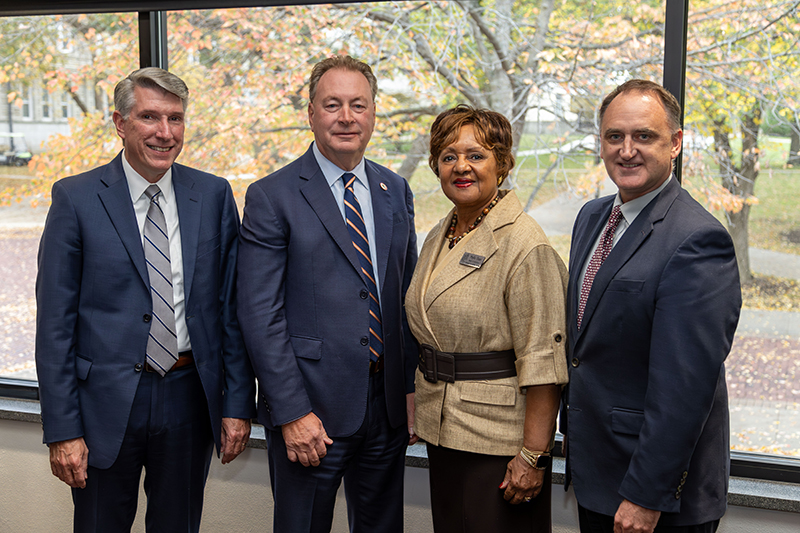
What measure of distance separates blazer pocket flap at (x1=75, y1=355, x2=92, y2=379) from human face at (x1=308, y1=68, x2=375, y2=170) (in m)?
0.92

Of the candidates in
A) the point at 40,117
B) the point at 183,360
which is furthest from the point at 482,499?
the point at 40,117

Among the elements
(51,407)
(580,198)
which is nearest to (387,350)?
(51,407)

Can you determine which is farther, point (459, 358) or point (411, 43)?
point (411, 43)

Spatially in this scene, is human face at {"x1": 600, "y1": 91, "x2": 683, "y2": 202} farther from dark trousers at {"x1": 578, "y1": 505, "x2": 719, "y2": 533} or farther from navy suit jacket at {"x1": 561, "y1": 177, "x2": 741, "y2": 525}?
dark trousers at {"x1": 578, "y1": 505, "x2": 719, "y2": 533}

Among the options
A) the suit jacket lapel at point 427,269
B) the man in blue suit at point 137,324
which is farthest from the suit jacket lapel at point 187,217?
the suit jacket lapel at point 427,269

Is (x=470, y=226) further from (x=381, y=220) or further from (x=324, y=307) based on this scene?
(x=324, y=307)

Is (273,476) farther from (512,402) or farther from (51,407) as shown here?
(512,402)

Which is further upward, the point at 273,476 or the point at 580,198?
the point at 580,198

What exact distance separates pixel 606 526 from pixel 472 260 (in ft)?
2.46

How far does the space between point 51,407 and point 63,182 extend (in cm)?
64

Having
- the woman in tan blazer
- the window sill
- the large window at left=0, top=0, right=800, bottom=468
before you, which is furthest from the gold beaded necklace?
the large window at left=0, top=0, right=800, bottom=468

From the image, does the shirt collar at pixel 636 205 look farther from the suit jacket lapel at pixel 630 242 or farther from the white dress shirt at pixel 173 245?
the white dress shirt at pixel 173 245

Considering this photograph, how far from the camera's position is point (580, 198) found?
313 cm

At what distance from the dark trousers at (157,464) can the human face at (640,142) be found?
1.35 meters
